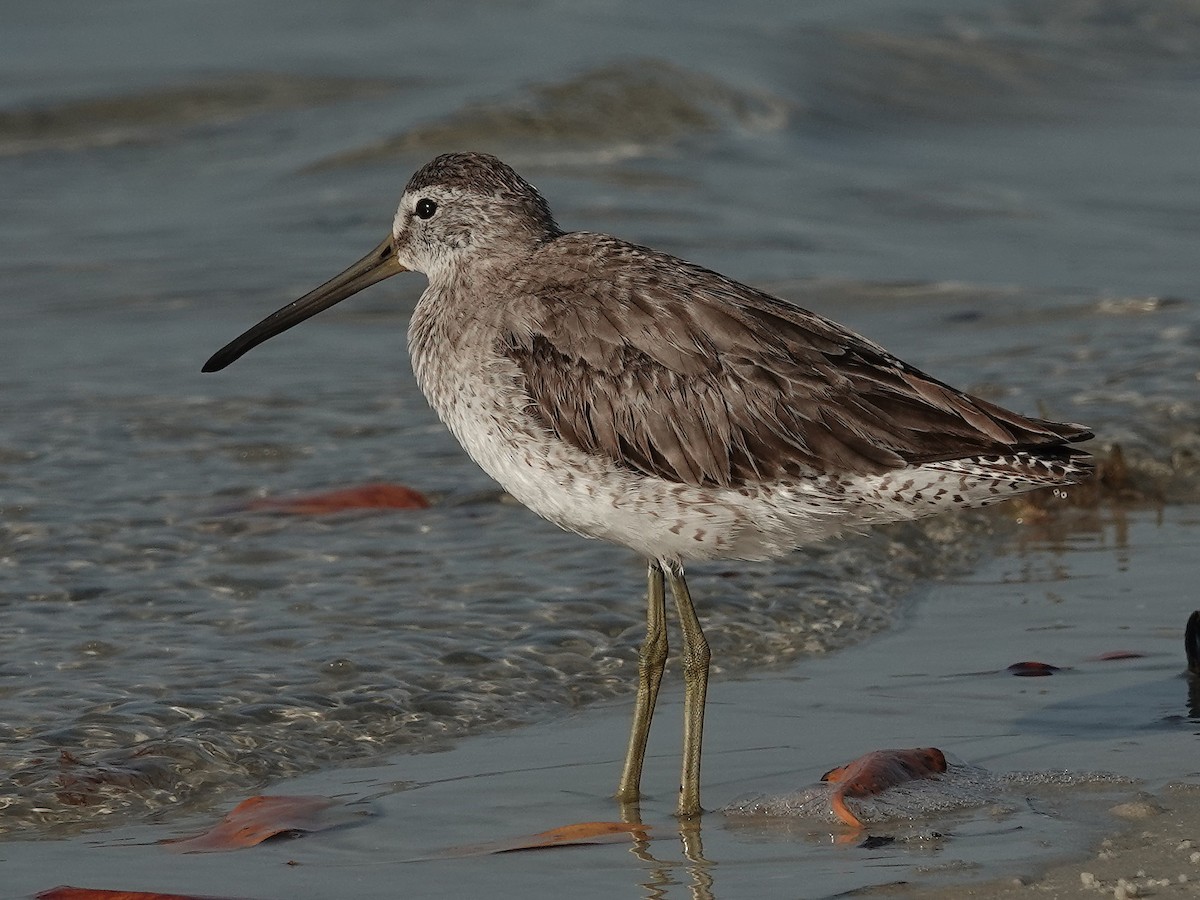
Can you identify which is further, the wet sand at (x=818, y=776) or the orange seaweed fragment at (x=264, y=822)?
the orange seaweed fragment at (x=264, y=822)

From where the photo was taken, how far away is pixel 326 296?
6863 millimetres

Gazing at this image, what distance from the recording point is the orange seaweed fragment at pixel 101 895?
455 cm

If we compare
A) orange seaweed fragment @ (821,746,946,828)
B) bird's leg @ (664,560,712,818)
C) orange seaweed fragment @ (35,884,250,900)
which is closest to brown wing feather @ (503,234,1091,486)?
bird's leg @ (664,560,712,818)

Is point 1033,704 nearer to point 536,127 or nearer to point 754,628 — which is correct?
point 754,628

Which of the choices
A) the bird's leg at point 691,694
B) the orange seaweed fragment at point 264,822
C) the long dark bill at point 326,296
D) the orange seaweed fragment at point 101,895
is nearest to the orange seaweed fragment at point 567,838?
the bird's leg at point 691,694

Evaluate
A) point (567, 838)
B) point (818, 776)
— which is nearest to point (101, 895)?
point (567, 838)

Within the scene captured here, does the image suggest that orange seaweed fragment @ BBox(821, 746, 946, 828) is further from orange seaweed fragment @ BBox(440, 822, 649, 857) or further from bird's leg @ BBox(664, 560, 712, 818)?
orange seaweed fragment @ BBox(440, 822, 649, 857)

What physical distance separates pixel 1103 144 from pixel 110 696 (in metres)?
11.3

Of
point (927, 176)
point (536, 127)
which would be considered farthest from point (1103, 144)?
point (536, 127)

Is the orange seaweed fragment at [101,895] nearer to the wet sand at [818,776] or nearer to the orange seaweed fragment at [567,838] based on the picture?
the wet sand at [818,776]

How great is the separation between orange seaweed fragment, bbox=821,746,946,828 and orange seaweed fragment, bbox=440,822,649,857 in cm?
52

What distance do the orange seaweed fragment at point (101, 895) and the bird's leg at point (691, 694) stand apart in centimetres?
134

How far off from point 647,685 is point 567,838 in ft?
2.64

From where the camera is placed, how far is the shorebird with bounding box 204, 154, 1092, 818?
5.24m
